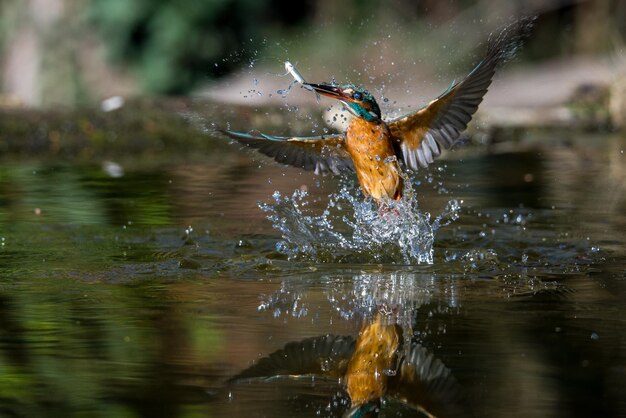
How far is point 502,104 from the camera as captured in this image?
12.7 metres

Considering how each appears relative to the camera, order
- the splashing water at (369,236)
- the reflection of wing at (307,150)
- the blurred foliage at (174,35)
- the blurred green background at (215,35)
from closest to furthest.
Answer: the splashing water at (369,236) < the reflection of wing at (307,150) < the blurred foliage at (174,35) < the blurred green background at (215,35)

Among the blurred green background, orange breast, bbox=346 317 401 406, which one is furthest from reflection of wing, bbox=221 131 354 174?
the blurred green background

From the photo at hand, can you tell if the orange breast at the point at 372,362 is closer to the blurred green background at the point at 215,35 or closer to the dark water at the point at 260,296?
the dark water at the point at 260,296

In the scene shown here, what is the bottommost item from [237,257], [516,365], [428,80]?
[516,365]

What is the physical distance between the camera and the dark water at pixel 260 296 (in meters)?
3.26

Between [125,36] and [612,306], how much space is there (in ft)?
34.4

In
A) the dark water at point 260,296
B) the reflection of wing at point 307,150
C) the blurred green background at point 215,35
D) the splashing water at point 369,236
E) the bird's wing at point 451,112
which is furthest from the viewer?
the blurred green background at point 215,35

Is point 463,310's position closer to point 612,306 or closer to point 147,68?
point 612,306

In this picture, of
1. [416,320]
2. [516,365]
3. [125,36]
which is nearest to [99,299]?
[416,320]

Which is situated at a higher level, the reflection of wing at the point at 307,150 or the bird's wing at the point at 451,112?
the bird's wing at the point at 451,112

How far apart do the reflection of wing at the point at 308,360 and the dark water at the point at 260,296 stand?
60 mm

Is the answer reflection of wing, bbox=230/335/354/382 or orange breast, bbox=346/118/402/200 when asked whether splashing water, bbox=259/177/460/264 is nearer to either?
orange breast, bbox=346/118/402/200

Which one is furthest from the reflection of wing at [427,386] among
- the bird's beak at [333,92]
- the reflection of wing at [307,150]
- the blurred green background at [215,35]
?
the blurred green background at [215,35]

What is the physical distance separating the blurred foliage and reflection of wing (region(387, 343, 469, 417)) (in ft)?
33.6
